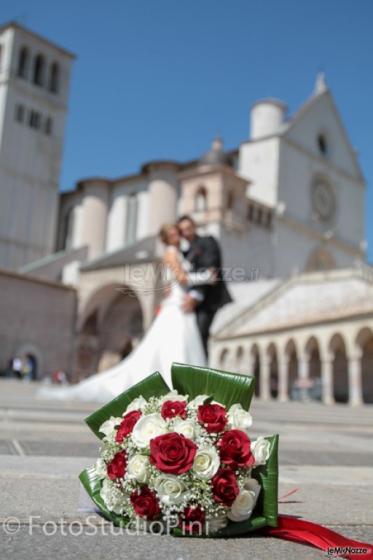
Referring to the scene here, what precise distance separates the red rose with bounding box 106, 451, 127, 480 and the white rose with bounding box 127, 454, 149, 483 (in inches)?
1.7

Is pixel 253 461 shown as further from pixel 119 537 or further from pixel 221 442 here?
pixel 119 537

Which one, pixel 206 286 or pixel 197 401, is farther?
pixel 206 286

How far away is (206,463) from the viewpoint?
61.1 inches

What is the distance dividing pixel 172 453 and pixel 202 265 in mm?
4470

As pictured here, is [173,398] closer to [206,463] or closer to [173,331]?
[206,463]

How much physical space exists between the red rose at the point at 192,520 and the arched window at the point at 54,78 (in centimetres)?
4566

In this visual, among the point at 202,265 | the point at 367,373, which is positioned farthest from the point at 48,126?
the point at 202,265

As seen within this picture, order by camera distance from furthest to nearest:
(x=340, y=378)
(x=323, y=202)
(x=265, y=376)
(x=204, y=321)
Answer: (x=323, y=202) → (x=340, y=378) → (x=265, y=376) → (x=204, y=321)

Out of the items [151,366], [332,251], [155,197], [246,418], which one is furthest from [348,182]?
[246,418]

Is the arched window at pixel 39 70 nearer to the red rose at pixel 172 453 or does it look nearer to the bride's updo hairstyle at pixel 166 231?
the bride's updo hairstyle at pixel 166 231

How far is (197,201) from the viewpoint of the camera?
108 ft

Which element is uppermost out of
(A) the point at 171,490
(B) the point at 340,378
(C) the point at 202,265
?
(C) the point at 202,265

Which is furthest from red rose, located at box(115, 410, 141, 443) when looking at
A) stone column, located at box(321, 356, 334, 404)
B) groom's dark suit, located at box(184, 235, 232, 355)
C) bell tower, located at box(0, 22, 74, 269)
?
bell tower, located at box(0, 22, 74, 269)

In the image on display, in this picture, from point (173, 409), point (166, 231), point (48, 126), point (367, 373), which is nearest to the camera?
point (173, 409)
